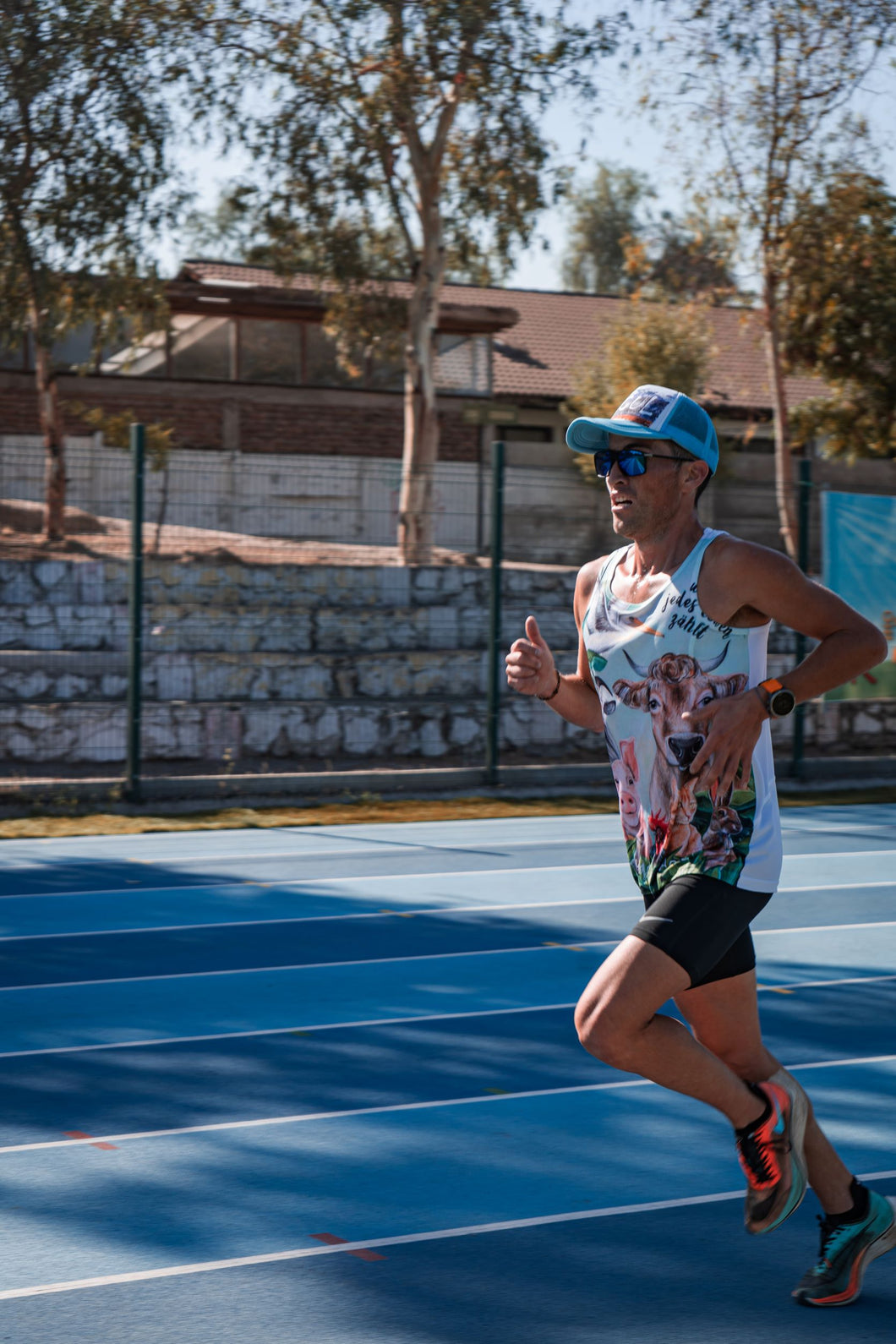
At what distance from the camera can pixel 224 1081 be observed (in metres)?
5.54

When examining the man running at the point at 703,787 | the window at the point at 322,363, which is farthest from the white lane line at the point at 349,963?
the window at the point at 322,363

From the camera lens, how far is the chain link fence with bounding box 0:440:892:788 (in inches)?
570

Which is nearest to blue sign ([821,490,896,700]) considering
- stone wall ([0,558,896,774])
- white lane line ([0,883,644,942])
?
stone wall ([0,558,896,774])

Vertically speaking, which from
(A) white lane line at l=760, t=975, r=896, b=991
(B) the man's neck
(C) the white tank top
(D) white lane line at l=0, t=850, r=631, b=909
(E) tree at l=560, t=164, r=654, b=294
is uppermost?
(E) tree at l=560, t=164, r=654, b=294

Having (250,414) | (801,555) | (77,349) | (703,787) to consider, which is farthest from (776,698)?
(77,349)

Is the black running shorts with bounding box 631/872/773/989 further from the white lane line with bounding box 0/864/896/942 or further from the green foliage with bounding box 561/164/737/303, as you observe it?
the green foliage with bounding box 561/164/737/303

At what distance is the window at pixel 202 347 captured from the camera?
30.2 m

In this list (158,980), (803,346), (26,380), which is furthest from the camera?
(26,380)

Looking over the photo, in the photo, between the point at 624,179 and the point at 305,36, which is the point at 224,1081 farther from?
the point at 624,179

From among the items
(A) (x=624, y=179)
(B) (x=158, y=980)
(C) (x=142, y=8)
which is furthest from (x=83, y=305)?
(A) (x=624, y=179)

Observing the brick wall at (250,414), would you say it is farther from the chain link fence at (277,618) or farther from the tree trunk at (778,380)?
the chain link fence at (277,618)

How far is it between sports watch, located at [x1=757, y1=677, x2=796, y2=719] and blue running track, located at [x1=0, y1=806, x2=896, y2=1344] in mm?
1378

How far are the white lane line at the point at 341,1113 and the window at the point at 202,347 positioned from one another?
2602cm

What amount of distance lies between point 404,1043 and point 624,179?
82.8 meters
